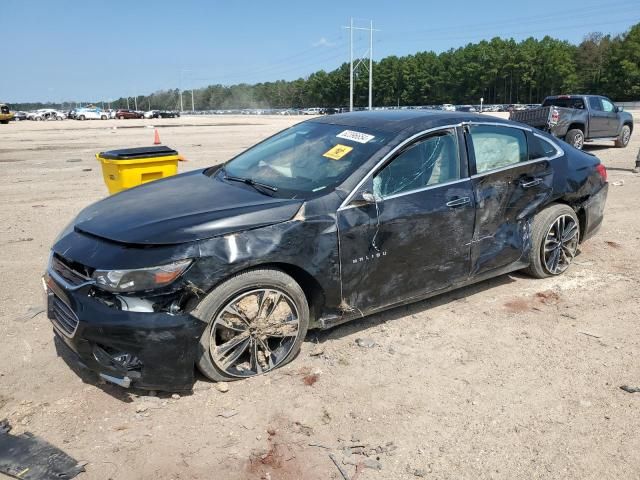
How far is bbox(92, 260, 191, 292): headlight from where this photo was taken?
3.01m

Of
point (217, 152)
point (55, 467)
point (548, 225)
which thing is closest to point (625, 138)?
point (217, 152)

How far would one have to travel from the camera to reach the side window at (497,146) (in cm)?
442

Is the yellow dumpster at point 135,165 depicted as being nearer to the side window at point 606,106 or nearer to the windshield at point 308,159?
the windshield at point 308,159

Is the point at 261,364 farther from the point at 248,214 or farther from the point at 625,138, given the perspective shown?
the point at 625,138

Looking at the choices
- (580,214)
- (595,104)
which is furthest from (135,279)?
(595,104)

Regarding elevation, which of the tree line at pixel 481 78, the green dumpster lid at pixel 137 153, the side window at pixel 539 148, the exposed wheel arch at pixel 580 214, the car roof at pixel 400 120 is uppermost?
the tree line at pixel 481 78

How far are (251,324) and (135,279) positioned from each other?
30.7 inches

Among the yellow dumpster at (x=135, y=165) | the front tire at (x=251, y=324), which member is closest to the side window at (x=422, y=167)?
the front tire at (x=251, y=324)

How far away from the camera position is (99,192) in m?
9.93

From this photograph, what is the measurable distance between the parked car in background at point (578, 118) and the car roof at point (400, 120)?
1156 cm

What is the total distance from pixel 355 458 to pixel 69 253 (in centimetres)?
209

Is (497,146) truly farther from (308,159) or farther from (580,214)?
(308,159)

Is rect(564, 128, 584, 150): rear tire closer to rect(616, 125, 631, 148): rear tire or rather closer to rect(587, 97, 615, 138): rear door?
rect(587, 97, 615, 138): rear door

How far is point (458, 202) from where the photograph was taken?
4160mm
